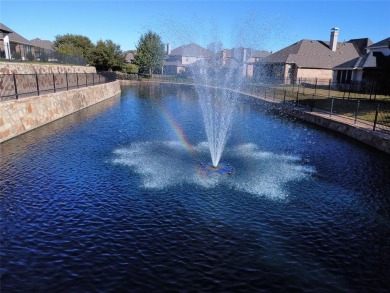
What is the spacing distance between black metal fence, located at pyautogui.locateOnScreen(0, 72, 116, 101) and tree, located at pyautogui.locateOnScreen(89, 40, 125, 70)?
31.6 metres

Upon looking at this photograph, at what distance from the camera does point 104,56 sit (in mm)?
77688

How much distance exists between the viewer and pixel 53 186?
12.0 metres

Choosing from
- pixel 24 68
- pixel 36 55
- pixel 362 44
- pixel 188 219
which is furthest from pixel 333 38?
pixel 188 219

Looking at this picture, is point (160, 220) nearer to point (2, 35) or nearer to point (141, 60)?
point (2, 35)

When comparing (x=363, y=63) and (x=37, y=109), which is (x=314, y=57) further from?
(x=37, y=109)

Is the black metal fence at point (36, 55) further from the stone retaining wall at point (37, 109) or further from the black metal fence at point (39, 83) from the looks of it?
the stone retaining wall at point (37, 109)

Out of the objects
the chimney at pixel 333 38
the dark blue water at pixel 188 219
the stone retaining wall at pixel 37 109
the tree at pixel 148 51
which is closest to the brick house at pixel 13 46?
the stone retaining wall at pixel 37 109

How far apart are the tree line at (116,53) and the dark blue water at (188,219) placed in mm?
64709

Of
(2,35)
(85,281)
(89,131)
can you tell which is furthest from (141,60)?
(85,281)

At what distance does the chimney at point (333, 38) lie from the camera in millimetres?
63719

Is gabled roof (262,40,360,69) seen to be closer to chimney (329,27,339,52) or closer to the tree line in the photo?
chimney (329,27,339,52)

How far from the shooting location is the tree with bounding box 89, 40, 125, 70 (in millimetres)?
77375

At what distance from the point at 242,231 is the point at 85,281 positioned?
14.5 feet

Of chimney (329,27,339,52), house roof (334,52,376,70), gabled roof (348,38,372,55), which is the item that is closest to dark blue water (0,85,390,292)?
house roof (334,52,376,70)
